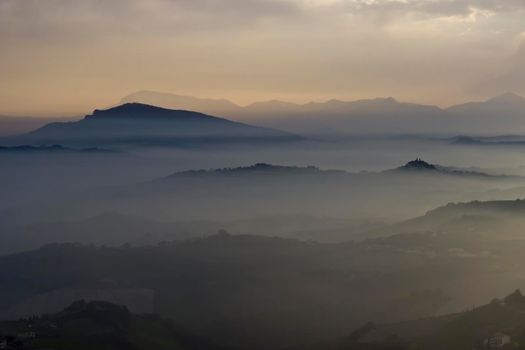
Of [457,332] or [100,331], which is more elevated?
[457,332]

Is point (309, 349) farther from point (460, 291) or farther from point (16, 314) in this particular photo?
point (16, 314)

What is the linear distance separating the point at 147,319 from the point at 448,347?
66.0 m

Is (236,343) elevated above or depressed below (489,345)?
below

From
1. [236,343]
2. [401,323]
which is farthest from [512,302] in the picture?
[236,343]

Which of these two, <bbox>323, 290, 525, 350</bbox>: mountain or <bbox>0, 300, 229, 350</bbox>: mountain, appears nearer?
<bbox>323, 290, 525, 350</bbox>: mountain

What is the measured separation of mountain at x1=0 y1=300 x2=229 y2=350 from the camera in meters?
125

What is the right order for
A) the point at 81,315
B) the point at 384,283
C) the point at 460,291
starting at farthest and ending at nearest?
the point at 384,283, the point at 460,291, the point at 81,315

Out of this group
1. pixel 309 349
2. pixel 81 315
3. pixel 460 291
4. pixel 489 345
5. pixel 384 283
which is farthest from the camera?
pixel 384 283

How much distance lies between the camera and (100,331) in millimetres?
137250

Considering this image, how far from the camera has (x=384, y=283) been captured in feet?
643

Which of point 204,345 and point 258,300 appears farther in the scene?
point 258,300

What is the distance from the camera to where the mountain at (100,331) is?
125062mm

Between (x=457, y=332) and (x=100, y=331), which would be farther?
(x=100, y=331)

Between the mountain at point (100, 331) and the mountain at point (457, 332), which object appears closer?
the mountain at point (457, 332)
